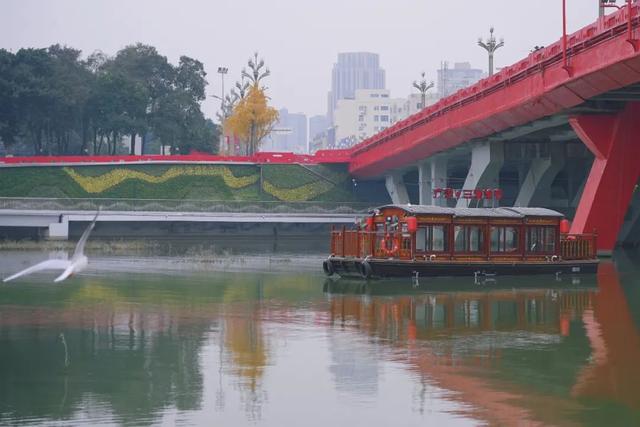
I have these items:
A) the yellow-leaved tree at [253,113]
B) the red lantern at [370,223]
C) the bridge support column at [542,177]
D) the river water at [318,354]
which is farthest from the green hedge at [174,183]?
the river water at [318,354]

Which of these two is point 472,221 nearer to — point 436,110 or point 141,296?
point 141,296

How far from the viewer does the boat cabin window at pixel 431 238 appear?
42.3 meters

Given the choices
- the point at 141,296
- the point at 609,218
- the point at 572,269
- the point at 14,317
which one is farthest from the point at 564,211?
the point at 14,317

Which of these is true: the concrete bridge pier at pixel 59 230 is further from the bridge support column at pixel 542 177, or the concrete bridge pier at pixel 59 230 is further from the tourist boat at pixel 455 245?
the tourist boat at pixel 455 245

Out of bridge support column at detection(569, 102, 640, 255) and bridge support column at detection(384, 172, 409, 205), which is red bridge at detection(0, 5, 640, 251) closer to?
bridge support column at detection(569, 102, 640, 255)

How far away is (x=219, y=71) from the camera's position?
146875mm

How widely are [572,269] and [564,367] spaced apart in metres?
24.5

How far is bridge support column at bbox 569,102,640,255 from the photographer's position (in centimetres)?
5222

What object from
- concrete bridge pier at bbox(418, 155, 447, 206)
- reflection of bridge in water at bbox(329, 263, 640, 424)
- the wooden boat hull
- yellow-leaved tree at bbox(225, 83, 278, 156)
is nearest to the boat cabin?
the wooden boat hull

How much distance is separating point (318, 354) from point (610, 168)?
33.1 metres

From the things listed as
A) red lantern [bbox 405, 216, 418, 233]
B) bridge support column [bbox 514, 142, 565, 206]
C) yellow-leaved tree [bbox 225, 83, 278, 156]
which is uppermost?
yellow-leaved tree [bbox 225, 83, 278, 156]

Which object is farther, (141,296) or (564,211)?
(564,211)

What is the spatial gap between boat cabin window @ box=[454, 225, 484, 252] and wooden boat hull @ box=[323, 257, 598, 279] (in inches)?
35.1

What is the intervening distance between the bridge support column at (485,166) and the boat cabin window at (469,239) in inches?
941
